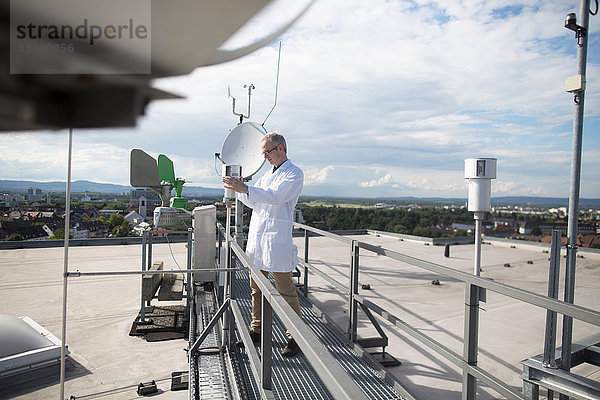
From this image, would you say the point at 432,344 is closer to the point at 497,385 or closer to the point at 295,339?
the point at 497,385

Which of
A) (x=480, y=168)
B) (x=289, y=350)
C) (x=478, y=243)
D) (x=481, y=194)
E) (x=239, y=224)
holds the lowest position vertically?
(x=289, y=350)

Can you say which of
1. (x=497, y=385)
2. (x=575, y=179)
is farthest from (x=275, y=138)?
(x=575, y=179)

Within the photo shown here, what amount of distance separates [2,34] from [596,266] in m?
7.91

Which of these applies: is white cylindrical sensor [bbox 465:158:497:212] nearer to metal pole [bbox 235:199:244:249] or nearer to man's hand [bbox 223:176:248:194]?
man's hand [bbox 223:176:248:194]

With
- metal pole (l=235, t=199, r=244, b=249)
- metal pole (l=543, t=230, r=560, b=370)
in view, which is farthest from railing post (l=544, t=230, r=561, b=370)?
metal pole (l=235, t=199, r=244, b=249)

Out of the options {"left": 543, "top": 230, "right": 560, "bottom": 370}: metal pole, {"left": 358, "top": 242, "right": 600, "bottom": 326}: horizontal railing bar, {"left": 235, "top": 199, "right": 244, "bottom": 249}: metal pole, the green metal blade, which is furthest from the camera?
the green metal blade

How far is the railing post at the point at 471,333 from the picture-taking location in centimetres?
143

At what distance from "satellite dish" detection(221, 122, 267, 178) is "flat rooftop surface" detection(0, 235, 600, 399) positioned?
1.54 metres

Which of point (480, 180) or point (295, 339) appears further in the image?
point (480, 180)

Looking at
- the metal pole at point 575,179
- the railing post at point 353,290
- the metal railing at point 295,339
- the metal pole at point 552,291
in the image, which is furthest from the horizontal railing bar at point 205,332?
the metal pole at point 575,179

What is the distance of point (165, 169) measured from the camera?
3.93 meters

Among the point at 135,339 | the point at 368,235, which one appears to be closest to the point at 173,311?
the point at 135,339

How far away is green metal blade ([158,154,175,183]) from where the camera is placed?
3880 millimetres

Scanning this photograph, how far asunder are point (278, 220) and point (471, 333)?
1122 millimetres
